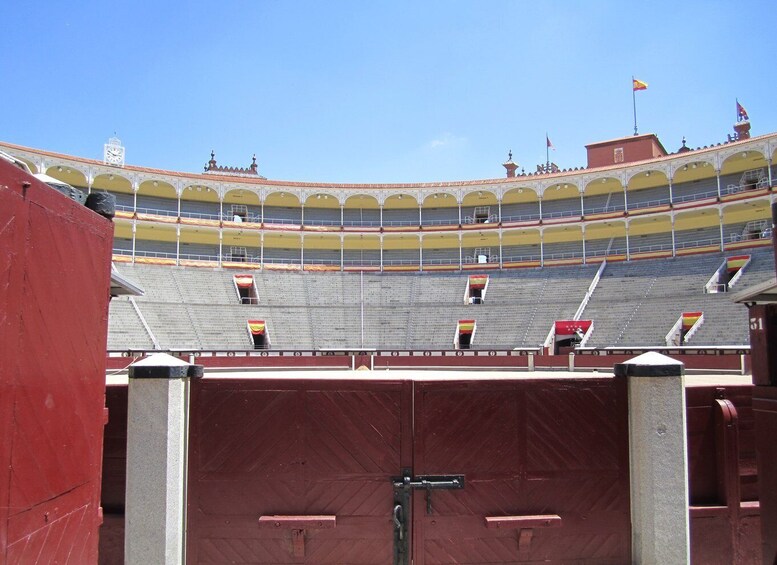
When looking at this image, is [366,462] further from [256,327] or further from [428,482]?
[256,327]

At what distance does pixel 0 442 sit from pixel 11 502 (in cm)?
32

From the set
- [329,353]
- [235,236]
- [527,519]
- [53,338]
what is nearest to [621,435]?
[527,519]

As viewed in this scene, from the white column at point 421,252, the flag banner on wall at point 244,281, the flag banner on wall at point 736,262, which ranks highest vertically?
the white column at point 421,252

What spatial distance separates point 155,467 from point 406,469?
2.02m

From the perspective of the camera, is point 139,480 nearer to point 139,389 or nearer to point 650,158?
point 139,389

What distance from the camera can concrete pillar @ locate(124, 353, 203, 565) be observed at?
472cm

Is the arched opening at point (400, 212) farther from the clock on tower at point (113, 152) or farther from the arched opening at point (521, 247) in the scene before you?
the clock on tower at point (113, 152)

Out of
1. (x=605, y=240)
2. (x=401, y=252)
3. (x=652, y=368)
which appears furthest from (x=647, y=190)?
(x=652, y=368)

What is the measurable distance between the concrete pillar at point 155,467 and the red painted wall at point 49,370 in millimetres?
900

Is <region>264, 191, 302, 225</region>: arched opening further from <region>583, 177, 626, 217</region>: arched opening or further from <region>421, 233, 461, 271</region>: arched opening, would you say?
<region>583, 177, 626, 217</region>: arched opening

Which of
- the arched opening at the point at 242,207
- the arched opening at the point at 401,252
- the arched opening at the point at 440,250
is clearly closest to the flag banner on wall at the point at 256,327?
the arched opening at the point at 242,207

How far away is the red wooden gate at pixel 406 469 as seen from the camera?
492 cm

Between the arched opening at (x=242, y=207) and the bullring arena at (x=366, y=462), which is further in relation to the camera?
the arched opening at (x=242, y=207)

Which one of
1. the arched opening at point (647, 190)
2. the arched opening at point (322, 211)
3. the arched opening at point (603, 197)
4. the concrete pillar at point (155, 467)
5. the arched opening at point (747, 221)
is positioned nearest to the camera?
the concrete pillar at point (155, 467)
